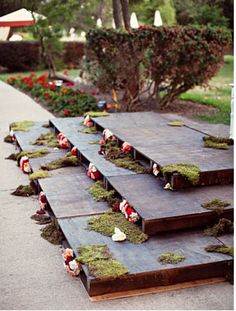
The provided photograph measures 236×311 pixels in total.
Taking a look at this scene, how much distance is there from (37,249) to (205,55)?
6.39 m

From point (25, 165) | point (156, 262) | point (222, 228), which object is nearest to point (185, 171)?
point (222, 228)

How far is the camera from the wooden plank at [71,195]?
15.5 ft

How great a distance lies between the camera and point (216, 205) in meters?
4.23

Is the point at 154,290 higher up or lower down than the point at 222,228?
lower down

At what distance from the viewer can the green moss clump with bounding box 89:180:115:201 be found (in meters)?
4.97

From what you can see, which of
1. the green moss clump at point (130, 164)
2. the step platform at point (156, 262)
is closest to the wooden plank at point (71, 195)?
the green moss clump at point (130, 164)

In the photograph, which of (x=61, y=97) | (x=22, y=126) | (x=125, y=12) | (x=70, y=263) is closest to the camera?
(x=70, y=263)

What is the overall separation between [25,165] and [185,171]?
2.43m

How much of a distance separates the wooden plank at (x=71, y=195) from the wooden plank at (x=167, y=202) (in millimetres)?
269

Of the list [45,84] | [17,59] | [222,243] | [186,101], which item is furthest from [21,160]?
[17,59]

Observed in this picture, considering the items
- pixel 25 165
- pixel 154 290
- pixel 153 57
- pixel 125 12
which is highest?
pixel 125 12

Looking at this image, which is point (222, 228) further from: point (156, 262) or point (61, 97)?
point (61, 97)

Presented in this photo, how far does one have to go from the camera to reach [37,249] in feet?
14.1

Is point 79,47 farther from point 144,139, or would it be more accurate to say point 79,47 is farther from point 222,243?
point 222,243
